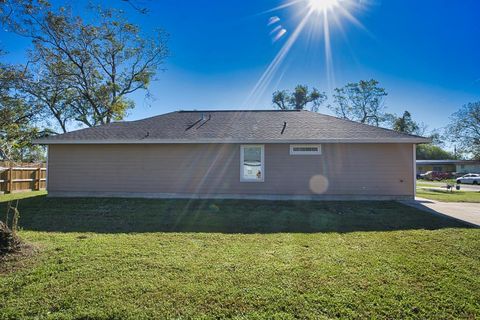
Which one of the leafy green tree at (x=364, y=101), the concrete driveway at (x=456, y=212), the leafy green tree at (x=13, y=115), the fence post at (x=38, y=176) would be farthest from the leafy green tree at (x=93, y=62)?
the leafy green tree at (x=364, y=101)

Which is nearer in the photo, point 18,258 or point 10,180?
point 18,258

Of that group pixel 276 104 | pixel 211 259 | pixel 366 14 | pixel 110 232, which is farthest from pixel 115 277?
pixel 276 104

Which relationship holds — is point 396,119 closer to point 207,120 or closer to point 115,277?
point 207,120

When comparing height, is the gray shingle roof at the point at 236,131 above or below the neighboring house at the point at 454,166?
above

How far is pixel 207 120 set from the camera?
1184cm

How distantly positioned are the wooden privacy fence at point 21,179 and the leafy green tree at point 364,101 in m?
36.7

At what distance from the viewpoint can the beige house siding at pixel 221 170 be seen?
9.40 meters

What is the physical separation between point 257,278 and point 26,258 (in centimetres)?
371

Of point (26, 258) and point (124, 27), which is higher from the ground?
point (124, 27)

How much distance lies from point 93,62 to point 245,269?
2339 cm

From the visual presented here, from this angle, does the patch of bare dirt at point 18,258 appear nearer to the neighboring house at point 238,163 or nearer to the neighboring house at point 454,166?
the neighboring house at point 238,163

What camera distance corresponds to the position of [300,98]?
37812mm

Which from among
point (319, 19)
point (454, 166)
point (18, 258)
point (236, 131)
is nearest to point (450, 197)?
point (319, 19)

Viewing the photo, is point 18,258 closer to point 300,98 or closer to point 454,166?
point 300,98
